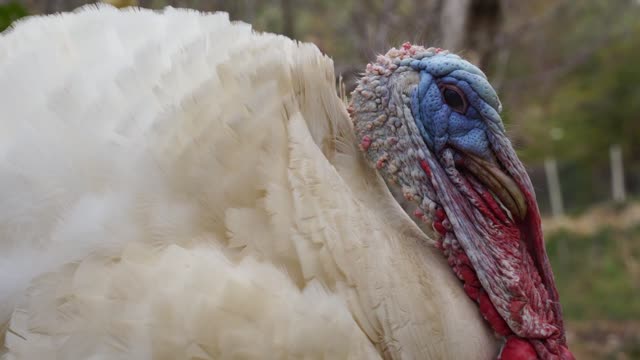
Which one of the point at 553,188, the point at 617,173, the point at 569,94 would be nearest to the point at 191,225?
the point at 569,94

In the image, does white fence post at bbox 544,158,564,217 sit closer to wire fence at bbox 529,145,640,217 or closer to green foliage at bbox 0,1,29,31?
wire fence at bbox 529,145,640,217

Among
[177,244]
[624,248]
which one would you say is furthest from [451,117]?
[624,248]

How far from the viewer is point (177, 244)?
7.76 feet

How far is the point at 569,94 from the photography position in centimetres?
1803

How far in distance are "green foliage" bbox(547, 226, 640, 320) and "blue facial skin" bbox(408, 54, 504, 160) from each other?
10.2 meters

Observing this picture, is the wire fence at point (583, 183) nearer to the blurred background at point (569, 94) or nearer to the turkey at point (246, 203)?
the blurred background at point (569, 94)

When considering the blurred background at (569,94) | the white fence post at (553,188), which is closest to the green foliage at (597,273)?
the blurred background at (569,94)


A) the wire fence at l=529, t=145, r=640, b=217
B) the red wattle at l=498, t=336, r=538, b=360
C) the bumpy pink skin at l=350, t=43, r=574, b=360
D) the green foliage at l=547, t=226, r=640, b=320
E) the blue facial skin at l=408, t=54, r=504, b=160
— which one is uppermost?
the blue facial skin at l=408, t=54, r=504, b=160

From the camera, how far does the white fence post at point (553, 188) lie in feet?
61.3

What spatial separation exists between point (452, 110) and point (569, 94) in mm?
16197

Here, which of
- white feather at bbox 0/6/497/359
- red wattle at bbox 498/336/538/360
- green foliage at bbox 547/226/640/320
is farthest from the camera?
green foliage at bbox 547/226/640/320

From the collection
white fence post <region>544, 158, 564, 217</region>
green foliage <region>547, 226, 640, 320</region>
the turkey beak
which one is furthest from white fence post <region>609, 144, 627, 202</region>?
the turkey beak

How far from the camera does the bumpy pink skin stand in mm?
2756

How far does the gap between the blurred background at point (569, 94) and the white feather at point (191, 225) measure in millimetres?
2338
